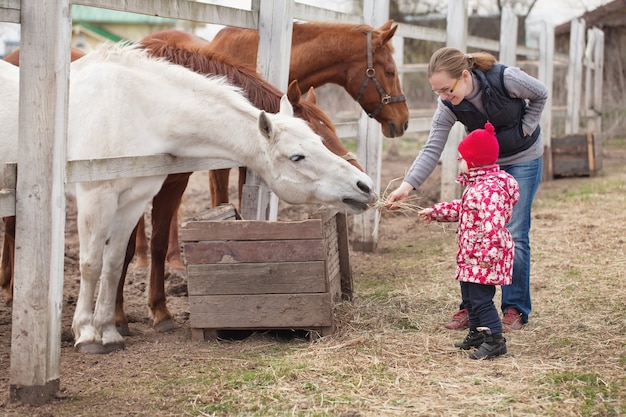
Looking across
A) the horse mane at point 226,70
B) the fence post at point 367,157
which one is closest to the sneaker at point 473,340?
the horse mane at point 226,70

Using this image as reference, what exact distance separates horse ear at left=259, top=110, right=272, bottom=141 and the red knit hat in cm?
95

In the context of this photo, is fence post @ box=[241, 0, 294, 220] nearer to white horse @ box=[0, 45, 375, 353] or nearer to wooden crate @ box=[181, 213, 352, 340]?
white horse @ box=[0, 45, 375, 353]

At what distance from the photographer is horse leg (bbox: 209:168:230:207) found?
5965 millimetres

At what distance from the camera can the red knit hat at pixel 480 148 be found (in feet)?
12.2

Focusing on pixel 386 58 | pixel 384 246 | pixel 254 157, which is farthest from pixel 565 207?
pixel 254 157

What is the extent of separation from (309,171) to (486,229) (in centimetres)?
93

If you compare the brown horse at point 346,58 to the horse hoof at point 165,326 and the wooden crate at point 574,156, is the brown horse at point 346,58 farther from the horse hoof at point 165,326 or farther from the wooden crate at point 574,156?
the wooden crate at point 574,156

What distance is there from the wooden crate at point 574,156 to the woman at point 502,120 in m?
8.35

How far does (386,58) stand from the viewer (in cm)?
614

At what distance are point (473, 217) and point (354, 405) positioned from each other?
115 centimetres

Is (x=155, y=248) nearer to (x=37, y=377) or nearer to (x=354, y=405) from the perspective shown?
(x=37, y=377)

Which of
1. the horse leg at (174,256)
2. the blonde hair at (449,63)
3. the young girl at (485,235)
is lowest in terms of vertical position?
the horse leg at (174,256)

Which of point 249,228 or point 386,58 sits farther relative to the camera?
point 386,58

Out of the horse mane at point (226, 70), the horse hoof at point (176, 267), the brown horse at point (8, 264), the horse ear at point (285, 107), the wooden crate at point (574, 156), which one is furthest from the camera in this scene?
the wooden crate at point (574, 156)
